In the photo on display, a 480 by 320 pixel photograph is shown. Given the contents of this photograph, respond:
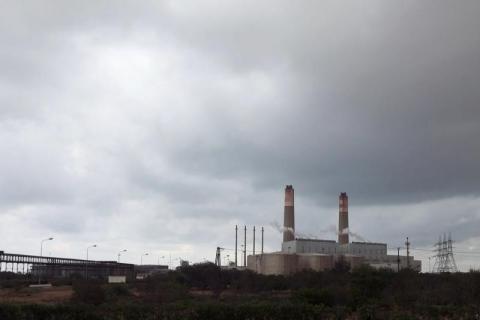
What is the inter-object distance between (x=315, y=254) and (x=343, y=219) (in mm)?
9918

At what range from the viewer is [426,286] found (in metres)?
42.5

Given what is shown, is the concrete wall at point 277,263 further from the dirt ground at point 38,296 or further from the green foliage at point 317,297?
the green foliage at point 317,297

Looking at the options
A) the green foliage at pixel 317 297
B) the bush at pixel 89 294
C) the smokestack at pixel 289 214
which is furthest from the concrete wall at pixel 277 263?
the green foliage at pixel 317 297

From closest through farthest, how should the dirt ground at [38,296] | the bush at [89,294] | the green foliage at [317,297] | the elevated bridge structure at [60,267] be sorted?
1. the green foliage at [317,297]
2. the bush at [89,294]
3. the dirt ground at [38,296]
4. the elevated bridge structure at [60,267]

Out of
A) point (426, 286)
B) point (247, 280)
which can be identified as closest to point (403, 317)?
point (426, 286)

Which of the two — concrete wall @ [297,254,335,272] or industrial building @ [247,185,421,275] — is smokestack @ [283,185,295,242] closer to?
industrial building @ [247,185,421,275]

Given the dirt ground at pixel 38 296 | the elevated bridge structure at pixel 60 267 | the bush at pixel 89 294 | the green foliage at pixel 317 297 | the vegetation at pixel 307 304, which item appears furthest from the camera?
the elevated bridge structure at pixel 60 267

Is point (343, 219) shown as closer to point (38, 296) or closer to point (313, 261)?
point (313, 261)

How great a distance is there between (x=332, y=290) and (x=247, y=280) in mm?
40839

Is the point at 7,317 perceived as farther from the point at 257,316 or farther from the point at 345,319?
the point at 345,319

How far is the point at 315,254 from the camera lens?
129 m

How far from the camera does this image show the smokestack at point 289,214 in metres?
123

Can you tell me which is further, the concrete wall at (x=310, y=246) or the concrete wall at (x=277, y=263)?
the concrete wall at (x=310, y=246)

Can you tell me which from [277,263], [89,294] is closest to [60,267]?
[277,263]
